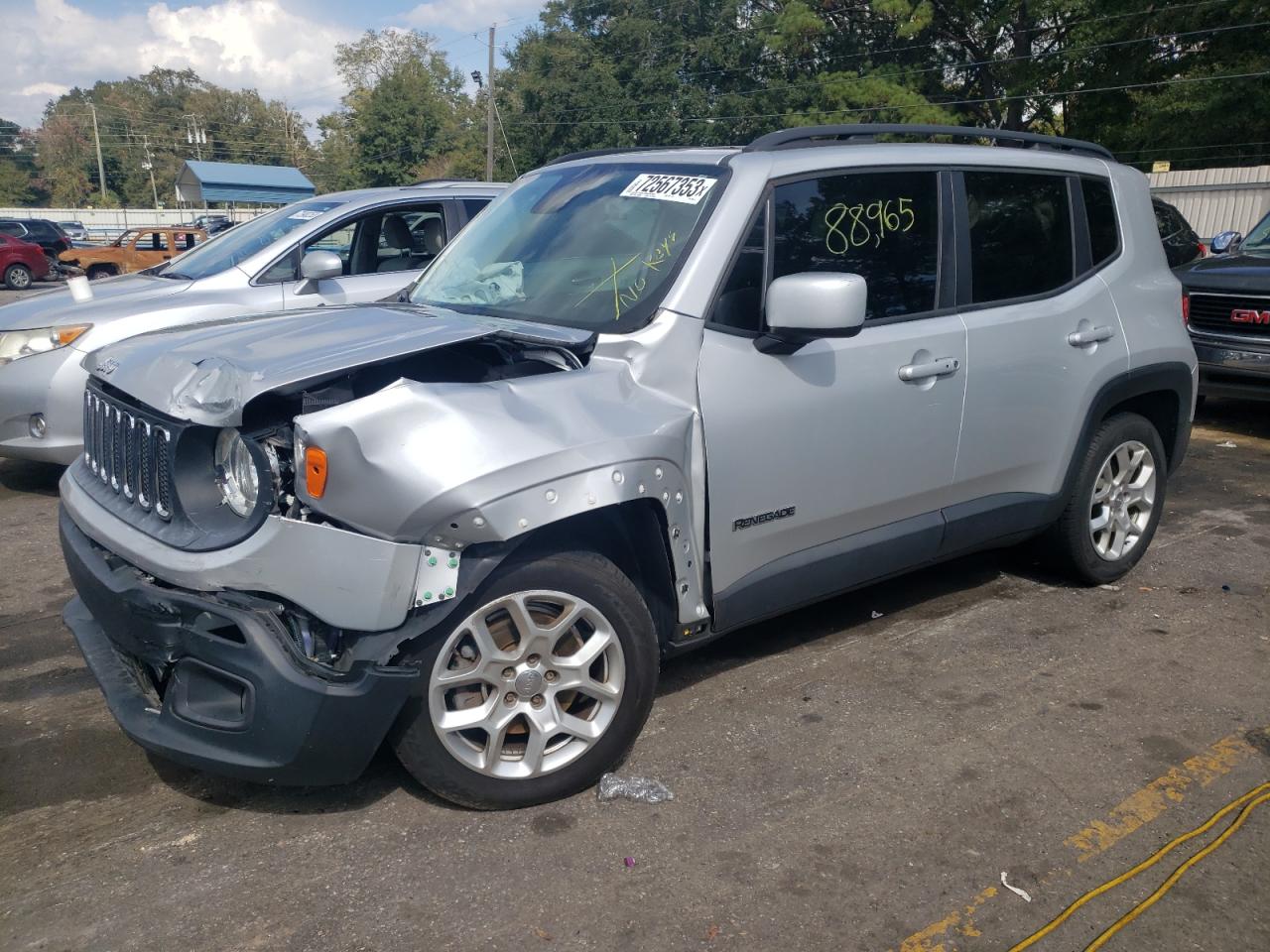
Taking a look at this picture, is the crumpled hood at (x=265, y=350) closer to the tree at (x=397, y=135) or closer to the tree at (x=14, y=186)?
the tree at (x=397, y=135)

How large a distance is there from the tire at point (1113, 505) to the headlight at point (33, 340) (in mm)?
5461

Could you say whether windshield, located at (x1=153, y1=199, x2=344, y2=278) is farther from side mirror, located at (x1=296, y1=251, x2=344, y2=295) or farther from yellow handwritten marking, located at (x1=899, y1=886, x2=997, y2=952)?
yellow handwritten marking, located at (x1=899, y1=886, x2=997, y2=952)

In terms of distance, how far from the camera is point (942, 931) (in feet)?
8.80

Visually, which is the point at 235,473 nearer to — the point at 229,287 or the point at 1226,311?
the point at 229,287

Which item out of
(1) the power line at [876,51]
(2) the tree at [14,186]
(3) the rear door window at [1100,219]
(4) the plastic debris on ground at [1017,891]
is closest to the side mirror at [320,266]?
(3) the rear door window at [1100,219]

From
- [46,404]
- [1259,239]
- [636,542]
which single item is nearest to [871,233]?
[636,542]

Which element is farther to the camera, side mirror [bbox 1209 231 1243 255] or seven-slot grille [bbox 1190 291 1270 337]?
side mirror [bbox 1209 231 1243 255]

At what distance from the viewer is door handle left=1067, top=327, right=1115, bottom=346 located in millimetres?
4555

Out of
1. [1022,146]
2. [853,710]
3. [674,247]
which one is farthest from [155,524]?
[1022,146]

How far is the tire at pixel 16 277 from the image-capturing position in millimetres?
26406

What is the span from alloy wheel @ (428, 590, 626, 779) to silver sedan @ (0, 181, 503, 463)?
334 centimetres

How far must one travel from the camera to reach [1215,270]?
8.81 meters

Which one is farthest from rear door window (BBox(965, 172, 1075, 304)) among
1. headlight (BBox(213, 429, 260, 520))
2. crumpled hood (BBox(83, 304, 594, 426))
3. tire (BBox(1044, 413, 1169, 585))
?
headlight (BBox(213, 429, 260, 520))

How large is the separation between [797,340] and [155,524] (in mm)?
2014
